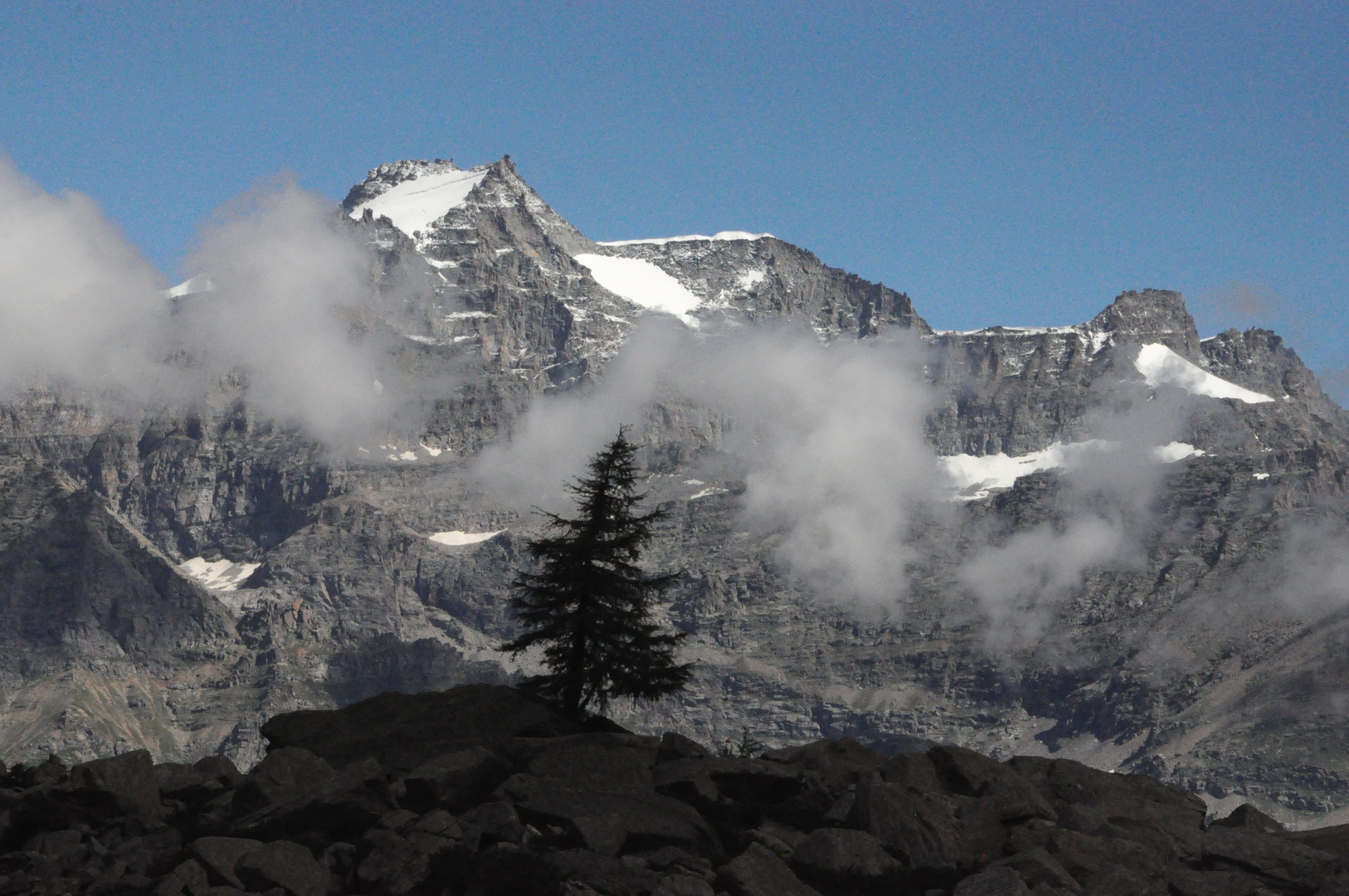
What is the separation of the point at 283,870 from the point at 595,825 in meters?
8.62

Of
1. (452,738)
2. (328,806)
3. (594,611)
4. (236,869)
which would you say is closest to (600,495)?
(594,611)

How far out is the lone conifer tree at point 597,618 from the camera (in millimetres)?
60688

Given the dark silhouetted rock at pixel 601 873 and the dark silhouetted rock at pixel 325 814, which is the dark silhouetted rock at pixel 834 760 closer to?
the dark silhouetted rock at pixel 601 873

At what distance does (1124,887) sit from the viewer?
44.0 meters

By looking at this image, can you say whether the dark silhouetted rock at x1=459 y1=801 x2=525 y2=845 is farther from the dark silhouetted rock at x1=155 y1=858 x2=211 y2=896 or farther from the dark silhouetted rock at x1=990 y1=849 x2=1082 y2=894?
the dark silhouetted rock at x1=990 y1=849 x2=1082 y2=894

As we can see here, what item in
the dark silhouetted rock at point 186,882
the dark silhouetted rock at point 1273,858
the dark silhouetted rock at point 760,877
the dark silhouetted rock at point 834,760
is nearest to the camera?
the dark silhouetted rock at point 186,882

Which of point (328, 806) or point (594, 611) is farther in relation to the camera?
point (594, 611)

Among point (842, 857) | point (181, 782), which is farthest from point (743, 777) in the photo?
point (181, 782)

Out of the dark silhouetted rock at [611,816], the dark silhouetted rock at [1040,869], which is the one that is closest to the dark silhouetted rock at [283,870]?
the dark silhouetted rock at [611,816]

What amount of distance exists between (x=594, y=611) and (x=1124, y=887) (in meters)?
23.6

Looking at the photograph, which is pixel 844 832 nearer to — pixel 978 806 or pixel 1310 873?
pixel 978 806

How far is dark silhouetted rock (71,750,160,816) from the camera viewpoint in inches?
1970

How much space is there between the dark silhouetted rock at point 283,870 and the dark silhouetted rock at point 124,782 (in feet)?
26.0

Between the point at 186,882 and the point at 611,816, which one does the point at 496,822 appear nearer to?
the point at 611,816
